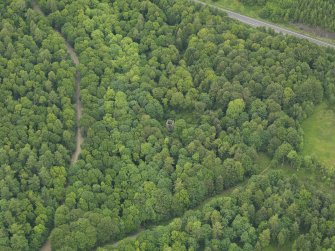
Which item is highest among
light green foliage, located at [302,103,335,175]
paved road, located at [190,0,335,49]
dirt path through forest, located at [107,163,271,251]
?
paved road, located at [190,0,335,49]

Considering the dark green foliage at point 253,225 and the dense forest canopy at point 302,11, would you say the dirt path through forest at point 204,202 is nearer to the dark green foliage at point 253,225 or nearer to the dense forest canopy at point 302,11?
the dark green foliage at point 253,225

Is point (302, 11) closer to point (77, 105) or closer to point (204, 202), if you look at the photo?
point (204, 202)

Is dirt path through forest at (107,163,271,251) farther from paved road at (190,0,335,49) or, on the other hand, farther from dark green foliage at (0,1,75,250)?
paved road at (190,0,335,49)

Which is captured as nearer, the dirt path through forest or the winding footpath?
the dirt path through forest

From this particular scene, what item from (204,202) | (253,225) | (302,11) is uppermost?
(302,11)

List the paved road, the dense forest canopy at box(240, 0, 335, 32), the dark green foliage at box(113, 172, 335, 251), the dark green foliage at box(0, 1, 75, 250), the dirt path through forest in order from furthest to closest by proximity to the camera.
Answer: the paved road < the dense forest canopy at box(240, 0, 335, 32) < the dirt path through forest < the dark green foliage at box(0, 1, 75, 250) < the dark green foliage at box(113, 172, 335, 251)

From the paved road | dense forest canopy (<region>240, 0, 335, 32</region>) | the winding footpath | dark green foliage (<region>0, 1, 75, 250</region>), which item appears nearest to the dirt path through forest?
the winding footpath

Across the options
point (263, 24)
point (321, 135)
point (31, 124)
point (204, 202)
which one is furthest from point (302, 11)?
point (31, 124)
